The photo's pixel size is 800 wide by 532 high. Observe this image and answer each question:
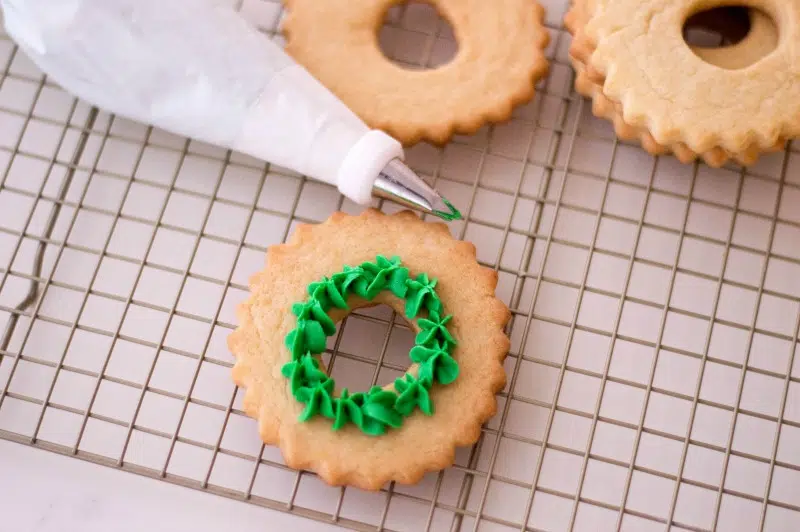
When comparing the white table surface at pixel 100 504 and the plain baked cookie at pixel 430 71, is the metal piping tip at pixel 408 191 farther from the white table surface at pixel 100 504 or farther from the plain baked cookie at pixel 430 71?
the white table surface at pixel 100 504

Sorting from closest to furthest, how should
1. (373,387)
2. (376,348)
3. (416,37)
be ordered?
(373,387) → (376,348) → (416,37)

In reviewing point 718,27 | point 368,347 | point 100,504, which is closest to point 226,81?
point 368,347

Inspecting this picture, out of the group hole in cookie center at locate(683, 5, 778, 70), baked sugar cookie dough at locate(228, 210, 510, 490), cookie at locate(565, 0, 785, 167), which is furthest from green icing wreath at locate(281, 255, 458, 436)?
hole in cookie center at locate(683, 5, 778, 70)

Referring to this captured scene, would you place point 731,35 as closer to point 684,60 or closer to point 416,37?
point 684,60

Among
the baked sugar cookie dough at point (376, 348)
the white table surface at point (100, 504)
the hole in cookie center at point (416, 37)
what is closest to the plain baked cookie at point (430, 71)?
the hole in cookie center at point (416, 37)

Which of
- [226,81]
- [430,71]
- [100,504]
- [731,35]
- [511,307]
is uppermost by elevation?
[731,35]

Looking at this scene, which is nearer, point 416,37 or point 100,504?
point 100,504
